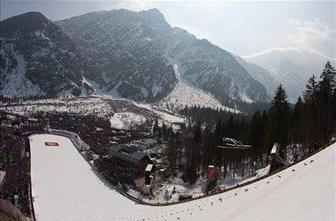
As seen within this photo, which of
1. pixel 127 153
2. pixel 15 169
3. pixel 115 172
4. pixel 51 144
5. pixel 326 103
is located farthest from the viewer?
pixel 51 144

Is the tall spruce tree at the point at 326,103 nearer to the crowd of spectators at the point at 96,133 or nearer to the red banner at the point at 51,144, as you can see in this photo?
the crowd of spectators at the point at 96,133

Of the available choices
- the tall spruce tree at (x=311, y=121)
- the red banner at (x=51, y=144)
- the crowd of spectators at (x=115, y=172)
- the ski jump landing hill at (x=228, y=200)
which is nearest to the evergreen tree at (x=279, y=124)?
the tall spruce tree at (x=311, y=121)

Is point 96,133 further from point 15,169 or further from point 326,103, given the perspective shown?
point 326,103

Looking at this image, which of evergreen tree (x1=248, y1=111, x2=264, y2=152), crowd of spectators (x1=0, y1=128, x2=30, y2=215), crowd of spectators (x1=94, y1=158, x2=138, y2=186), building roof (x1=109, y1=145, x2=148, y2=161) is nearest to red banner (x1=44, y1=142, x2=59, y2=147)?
crowd of spectators (x1=0, y1=128, x2=30, y2=215)

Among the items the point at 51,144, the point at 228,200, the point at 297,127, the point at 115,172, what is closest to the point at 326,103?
the point at 297,127

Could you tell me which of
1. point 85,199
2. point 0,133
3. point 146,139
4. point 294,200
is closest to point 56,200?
point 85,199

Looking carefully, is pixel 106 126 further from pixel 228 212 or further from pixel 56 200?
pixel 228 212

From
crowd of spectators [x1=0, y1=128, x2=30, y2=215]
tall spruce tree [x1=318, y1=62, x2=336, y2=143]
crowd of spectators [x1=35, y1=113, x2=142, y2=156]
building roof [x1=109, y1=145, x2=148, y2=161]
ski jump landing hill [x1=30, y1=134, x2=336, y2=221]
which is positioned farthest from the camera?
crowd of spectators [x1=35, y1=113, x2=142, y2=156]

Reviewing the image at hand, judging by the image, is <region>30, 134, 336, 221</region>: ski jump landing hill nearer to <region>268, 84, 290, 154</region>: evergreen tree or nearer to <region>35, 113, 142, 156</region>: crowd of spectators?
<region>268, 84, 290, 154</region>: evergreen tree

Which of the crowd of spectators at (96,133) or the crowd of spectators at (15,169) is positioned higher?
the crowd of spectators at (15,169)

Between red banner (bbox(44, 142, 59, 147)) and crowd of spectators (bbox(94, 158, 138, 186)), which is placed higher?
red banner (bbox(44, 142, 59, 147))
